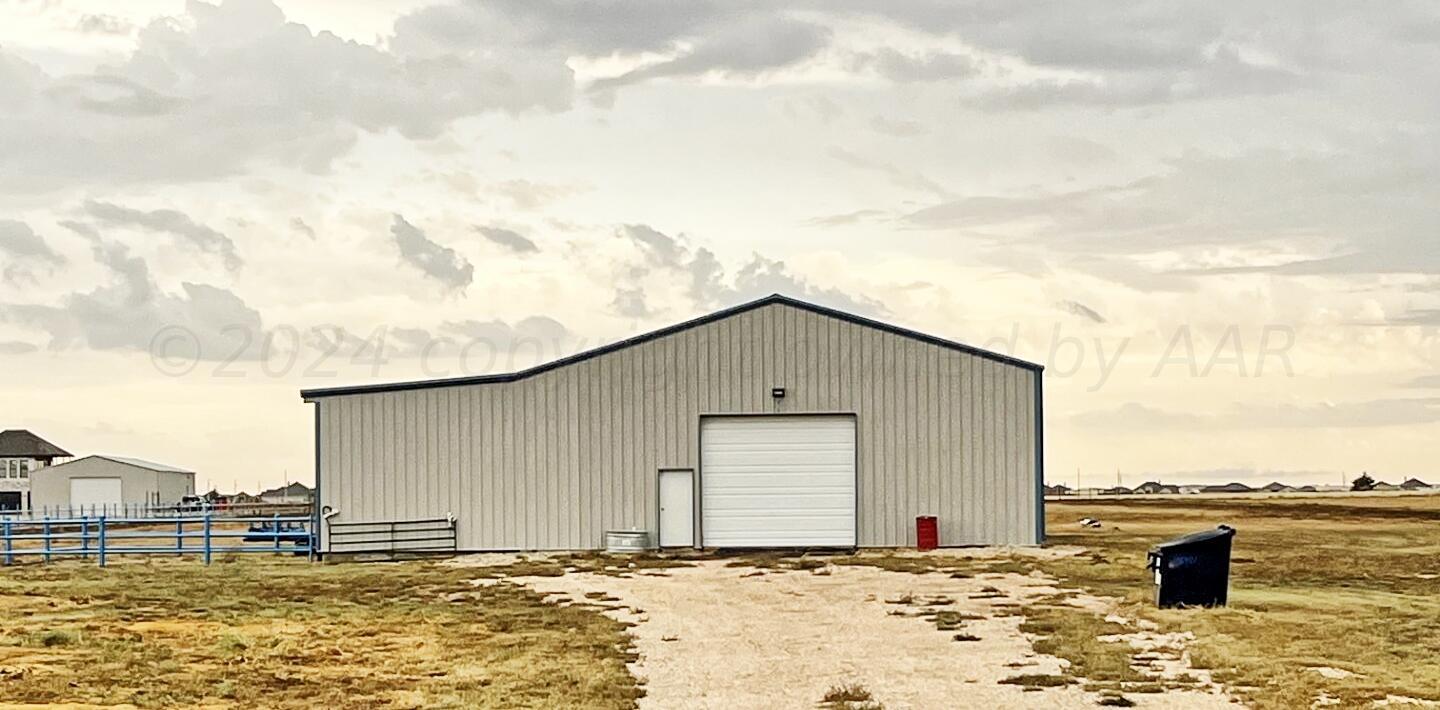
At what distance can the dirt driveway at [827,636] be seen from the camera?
13945 mm

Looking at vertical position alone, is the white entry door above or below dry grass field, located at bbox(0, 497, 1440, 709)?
above

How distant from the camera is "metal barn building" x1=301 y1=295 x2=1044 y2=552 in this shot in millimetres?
33344

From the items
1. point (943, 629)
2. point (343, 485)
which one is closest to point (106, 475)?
point (343, 485)

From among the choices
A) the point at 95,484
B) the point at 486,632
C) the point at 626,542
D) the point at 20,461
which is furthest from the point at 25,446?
the point at 486,632

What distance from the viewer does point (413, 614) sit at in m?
21.2

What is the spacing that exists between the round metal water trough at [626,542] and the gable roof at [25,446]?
64.4m

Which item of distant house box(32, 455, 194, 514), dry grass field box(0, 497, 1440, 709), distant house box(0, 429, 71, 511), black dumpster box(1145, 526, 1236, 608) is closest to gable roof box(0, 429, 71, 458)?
distant house box(0, 429, 71, 511)

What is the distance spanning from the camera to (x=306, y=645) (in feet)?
58.9

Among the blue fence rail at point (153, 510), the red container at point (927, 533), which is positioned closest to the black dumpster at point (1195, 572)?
the red container at point (927, 533)

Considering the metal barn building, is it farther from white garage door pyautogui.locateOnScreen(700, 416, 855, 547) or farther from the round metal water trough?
the round metal water trough

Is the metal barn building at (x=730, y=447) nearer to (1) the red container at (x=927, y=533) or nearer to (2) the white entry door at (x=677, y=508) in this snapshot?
(2) the white entry door at (x=677, y=508)

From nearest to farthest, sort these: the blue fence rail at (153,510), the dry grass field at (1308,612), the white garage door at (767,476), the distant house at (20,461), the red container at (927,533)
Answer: the dry grass field at (1308,612) → the red container at (927,533) → the white garage door at (767,476) → the blue fence rail at (153,510) → the distant house at (20,461)

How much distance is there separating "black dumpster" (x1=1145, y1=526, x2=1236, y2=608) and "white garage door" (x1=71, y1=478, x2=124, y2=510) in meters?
62.2

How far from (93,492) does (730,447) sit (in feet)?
162
